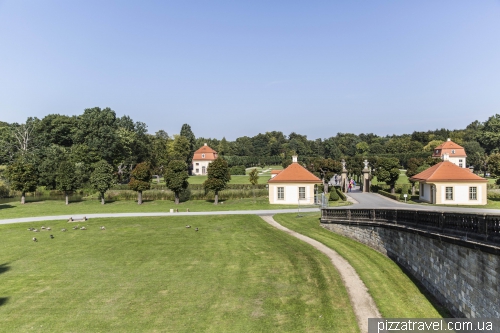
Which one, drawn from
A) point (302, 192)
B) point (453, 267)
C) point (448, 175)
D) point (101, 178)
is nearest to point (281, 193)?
point (302, 192)

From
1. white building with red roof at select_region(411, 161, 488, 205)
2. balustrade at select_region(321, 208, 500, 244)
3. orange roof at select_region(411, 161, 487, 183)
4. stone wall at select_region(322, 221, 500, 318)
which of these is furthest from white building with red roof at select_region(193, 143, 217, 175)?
stone wall at select_region(322, 221, 500, 318)

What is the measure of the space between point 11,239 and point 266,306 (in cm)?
2031

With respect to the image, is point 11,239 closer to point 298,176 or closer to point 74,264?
point 74,264

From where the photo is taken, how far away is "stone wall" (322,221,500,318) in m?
10.2

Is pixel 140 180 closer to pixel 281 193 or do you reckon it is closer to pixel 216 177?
pixel 216 177

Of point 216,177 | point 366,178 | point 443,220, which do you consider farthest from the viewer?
point 366,178

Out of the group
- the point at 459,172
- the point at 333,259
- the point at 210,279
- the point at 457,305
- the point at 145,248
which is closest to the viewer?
the point at 457,305

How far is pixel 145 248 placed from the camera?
70.2 ft

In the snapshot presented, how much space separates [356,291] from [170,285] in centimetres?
757

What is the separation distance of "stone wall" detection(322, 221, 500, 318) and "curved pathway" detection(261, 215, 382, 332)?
2609 mm

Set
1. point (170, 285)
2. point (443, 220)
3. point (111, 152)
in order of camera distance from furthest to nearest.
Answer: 1. point (111, 152)
2. point (170, 285)
3. point (443, 220)

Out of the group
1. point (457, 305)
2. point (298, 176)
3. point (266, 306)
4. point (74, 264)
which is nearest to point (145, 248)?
point (74, 264)

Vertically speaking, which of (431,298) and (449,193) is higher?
(449,193)

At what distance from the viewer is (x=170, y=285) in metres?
15.1
